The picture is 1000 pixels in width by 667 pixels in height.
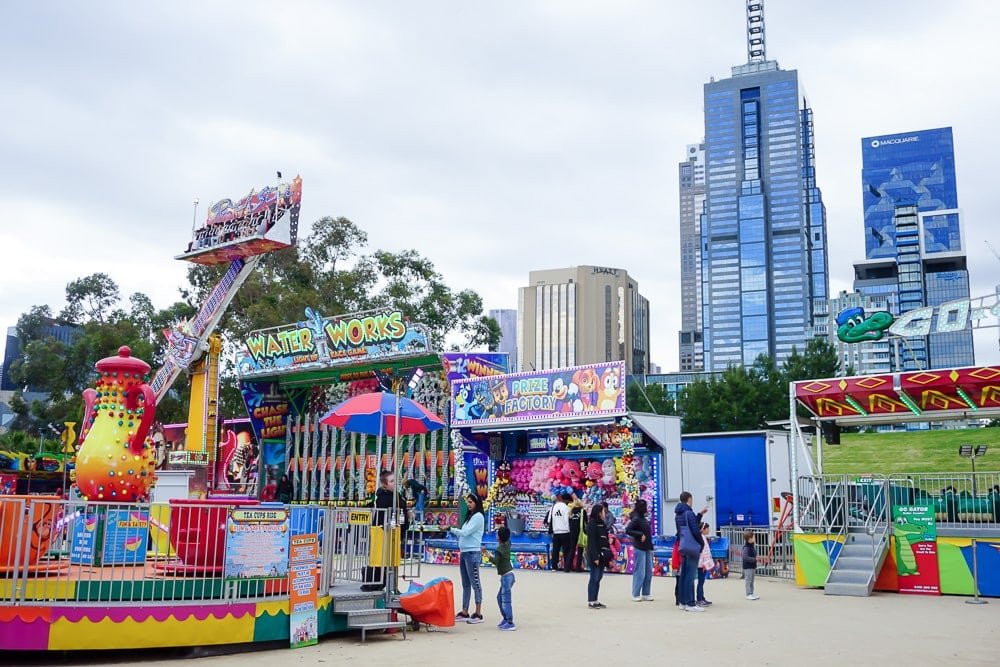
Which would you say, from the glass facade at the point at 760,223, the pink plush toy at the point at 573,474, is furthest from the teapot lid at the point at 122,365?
the glass facade at the point at 760,223

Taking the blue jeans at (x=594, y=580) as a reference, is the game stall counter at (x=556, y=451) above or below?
above

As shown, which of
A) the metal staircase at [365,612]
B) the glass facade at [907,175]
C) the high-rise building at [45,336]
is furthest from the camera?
the glass facade at [907,175]

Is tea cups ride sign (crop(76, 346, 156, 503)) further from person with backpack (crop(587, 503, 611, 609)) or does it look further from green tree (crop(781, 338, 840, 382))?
green tree (crop(781, 338, 840, 382))

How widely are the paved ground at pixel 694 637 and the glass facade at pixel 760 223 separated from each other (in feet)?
482

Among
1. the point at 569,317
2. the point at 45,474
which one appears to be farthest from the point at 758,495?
the point at 569,317

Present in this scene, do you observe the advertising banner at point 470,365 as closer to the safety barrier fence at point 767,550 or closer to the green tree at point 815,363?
the safety barrier fence at point 767,550

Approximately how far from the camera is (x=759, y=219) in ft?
547

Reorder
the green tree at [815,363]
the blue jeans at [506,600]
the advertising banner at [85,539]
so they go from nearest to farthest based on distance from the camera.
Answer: the advertising banner at [85,539] < the blue jeans at [506,600] < the green tree at [815,363]

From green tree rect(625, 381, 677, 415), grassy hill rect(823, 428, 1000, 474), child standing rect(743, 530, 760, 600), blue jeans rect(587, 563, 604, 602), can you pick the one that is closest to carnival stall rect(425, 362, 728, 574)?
child standing rect(743, 530, 760, 600)

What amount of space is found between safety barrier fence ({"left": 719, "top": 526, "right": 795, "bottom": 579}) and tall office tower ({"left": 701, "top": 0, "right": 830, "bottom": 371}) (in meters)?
139

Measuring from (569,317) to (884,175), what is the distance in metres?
70.5

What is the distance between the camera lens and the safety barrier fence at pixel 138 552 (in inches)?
353

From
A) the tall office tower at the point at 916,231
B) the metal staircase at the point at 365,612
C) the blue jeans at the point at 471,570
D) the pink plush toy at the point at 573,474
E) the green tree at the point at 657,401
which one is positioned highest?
the tall office tower at the point at 916,231

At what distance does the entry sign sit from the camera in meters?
9.88
